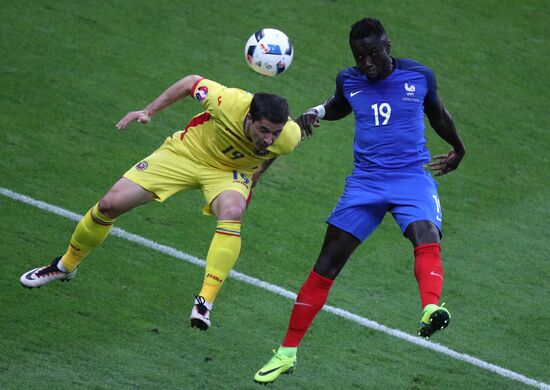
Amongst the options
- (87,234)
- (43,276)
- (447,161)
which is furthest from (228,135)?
(43,276)

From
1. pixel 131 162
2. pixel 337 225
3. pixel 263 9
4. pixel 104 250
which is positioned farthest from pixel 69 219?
pixel 263 9

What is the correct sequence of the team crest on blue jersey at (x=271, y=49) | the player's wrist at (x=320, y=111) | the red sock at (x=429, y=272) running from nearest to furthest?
1. the red sock at (x=429, y=272)
2. the player's wrist at (x=320, y=111)
3. the team crest on blue jersey at (x=271, y=49)

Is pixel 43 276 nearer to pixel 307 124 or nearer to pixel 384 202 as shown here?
pixel 307 124

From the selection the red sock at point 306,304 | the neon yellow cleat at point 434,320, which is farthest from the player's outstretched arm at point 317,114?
the neon yellow cleat at point 434,320

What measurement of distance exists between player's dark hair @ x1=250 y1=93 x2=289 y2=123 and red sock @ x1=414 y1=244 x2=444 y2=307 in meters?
1.40

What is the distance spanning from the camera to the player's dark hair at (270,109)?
7.61m

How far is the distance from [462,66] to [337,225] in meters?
8.01

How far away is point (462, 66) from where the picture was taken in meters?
15.3

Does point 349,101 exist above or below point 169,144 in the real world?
above

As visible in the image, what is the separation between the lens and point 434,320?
275 inches

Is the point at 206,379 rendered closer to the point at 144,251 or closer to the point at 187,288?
the point at 187,288

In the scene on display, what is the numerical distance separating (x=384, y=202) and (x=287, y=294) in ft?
6.88

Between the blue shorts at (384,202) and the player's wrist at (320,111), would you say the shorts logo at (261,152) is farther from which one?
the blue shorts at (384,202)

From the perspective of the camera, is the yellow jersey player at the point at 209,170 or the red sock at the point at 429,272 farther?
the yellow jersey player at the point at 209,170
